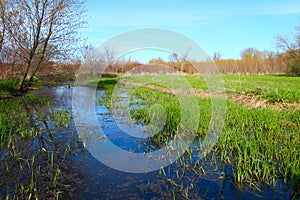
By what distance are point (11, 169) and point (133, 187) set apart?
1.98 metres

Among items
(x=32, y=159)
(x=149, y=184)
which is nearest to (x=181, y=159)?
(x=149, y=184)

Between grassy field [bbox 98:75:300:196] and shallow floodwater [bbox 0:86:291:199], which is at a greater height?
grassy field [bbox 98:75:300:196]

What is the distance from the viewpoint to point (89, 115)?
810cm

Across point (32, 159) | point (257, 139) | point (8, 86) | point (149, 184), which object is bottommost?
point (149, 184)

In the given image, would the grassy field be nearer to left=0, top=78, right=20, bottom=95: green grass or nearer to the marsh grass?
the marsh grass

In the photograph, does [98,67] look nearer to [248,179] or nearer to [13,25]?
[13,25]

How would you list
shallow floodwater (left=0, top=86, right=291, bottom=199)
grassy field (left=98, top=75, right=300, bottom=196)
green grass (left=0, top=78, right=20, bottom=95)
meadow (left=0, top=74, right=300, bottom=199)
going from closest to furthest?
shallow floodwater (left=0, top=86, right=291, bottom=199) < meadow (left=0, top=74, right=300, bottom=199) < grassy field (left=98, top=75, right=300, bottom=196) < green grass (left=0, top=78, right=20, bottom=95)

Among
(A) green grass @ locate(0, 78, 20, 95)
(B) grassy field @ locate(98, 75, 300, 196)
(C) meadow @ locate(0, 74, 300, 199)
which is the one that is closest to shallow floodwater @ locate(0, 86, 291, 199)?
(C) meadow @ locate(0, 74, 300, 199)

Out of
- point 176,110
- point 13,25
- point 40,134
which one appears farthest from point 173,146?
point 13,25

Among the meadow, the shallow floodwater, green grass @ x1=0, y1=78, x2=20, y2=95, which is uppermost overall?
green grass @ x1=0, y1=78, x2=20, y2=95

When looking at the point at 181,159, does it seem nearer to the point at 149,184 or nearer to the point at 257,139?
the point at 149,184

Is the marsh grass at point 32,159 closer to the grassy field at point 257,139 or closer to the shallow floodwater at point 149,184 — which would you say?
the shallow floodwater at point 149,184

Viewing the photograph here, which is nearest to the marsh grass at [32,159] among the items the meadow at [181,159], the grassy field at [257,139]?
the meadow at [181,159]

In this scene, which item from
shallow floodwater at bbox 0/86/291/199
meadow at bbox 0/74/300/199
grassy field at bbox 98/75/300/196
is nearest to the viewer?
shallow floodwater at bbox 0/86/291/199
